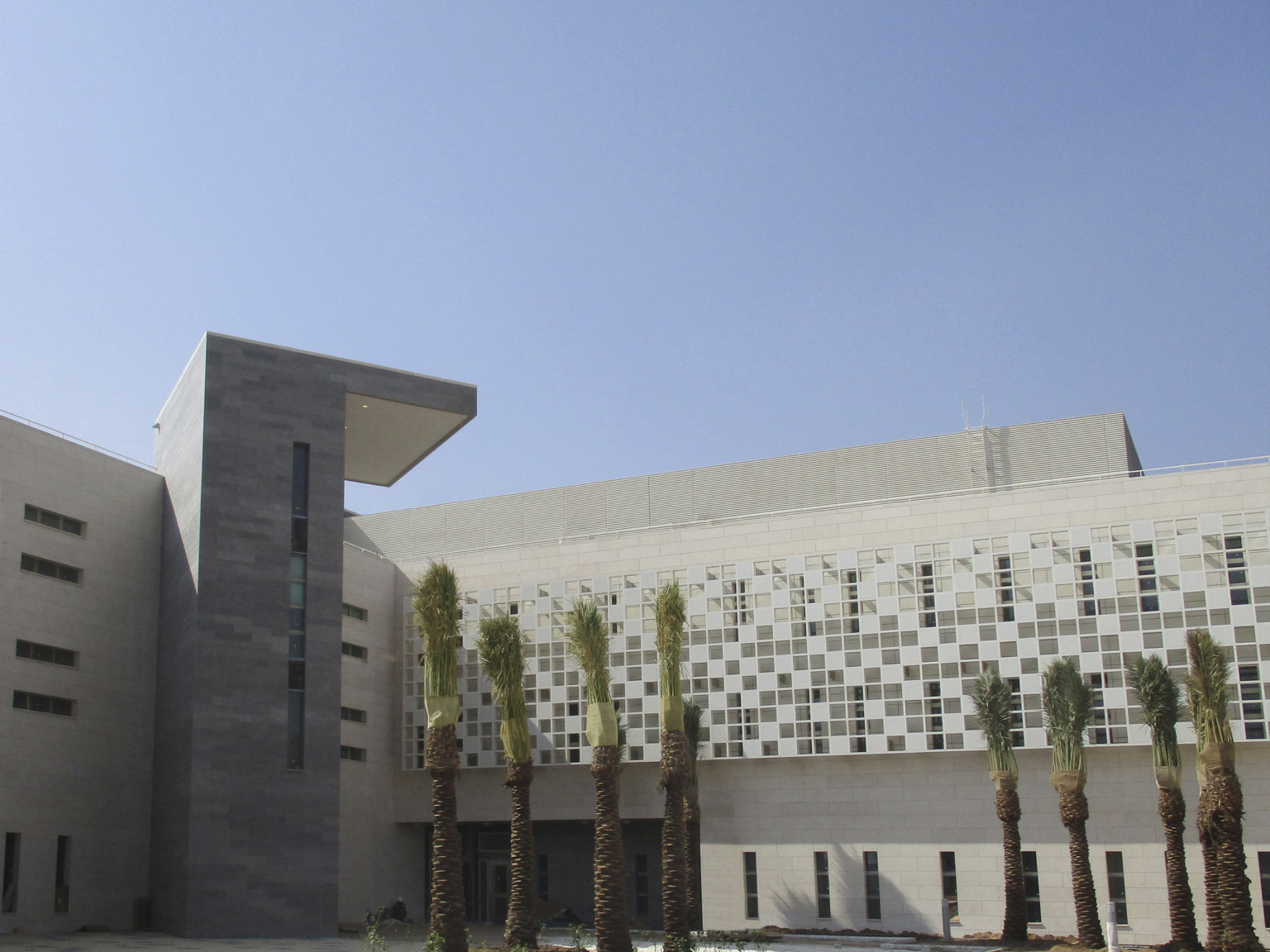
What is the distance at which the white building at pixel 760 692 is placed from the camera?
35.9 meters

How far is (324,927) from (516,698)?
11.4 m

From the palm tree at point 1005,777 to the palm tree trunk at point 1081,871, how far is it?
1.66 meters

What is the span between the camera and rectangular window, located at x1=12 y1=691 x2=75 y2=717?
3509 centimetres

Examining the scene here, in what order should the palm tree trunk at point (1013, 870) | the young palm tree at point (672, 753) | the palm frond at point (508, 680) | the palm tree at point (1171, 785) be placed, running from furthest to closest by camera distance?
the palm tree trunk at point (1013, 870), the palm tree at point (1171, 785), the palm frond at point (508, 680), the young palm tree at point (672, 753)

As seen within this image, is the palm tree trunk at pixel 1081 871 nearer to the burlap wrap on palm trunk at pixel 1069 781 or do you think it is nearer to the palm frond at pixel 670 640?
the burlap wrap on palm trunk at pixel 1069 781

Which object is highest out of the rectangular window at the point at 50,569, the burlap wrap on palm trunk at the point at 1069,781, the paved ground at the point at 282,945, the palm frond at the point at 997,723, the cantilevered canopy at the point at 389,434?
the cantilevered canopy at the point at 389,434

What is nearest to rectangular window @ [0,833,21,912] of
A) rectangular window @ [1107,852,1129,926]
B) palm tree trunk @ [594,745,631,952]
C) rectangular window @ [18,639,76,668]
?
rectangular window @ [18,639,76,668]

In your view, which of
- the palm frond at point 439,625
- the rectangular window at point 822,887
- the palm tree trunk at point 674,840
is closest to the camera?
the palm tree trunk at point 674,840

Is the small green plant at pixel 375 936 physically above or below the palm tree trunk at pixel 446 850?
below

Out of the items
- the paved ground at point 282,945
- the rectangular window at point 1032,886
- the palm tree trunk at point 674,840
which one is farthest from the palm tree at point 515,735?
the rectangular window at point 1032,886

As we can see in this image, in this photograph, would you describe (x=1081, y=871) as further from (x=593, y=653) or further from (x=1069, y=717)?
(x=593, y=653)

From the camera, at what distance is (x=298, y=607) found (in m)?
37.3

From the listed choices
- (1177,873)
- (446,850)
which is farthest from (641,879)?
(1177,873)

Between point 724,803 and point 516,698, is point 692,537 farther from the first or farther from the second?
point 516,698
